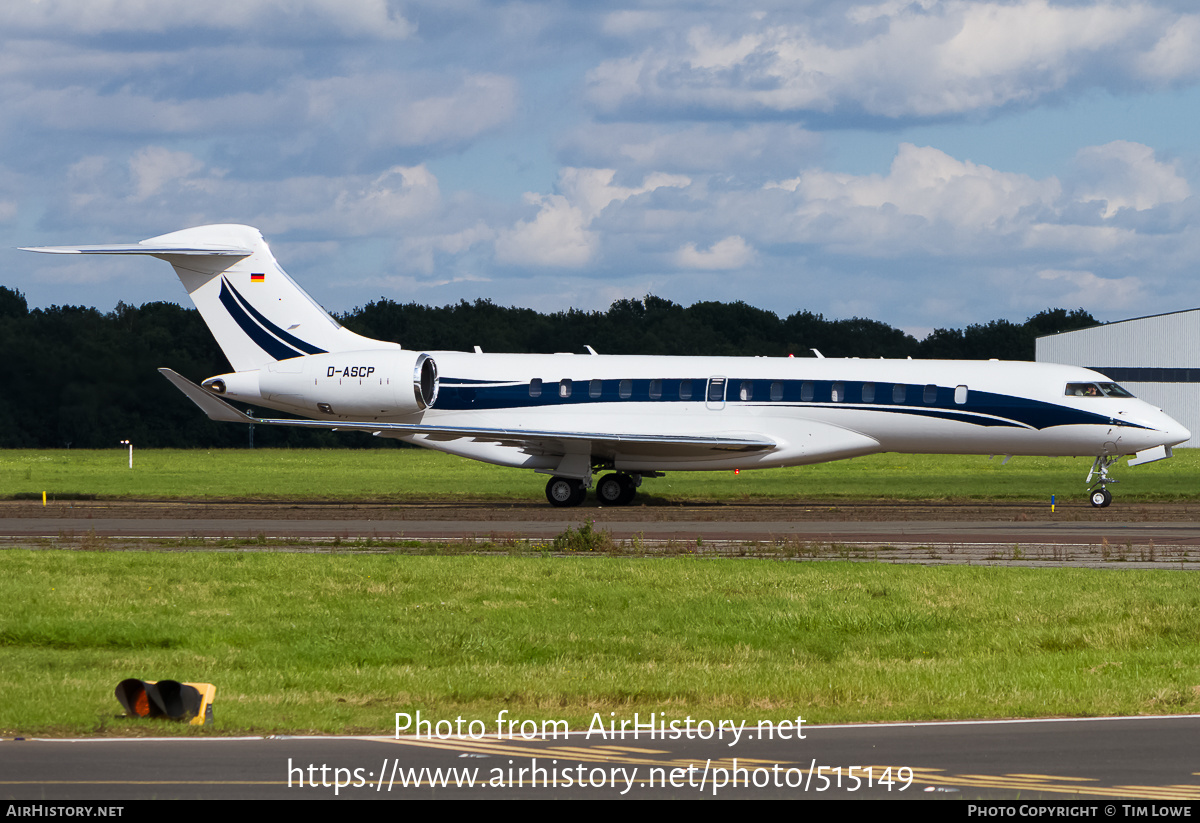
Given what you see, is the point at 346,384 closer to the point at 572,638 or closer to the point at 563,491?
the point at 563,491

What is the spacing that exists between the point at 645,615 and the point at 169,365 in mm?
35121

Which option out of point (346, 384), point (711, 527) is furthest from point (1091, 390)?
point (346, 384)

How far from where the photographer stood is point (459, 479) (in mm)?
44531

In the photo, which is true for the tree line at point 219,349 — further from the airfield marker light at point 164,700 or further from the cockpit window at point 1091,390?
the airfield marker light at point 164,700

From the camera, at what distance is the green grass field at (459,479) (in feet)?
120

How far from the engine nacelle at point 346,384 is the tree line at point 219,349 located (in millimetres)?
8572

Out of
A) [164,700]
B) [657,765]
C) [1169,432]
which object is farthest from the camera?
[1169,432]

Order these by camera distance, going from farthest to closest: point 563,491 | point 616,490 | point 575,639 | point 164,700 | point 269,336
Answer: point 269,336
point 616,490
point 563,491
point 575,639
point 164,700

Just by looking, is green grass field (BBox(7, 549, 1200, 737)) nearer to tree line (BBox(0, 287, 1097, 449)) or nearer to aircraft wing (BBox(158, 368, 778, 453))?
aircraft wing (BBox(158, 368, 778, 453))

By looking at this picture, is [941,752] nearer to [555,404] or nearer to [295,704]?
[295,704]

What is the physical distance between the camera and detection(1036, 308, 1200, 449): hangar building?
69000 millimetres

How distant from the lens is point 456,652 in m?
13.1

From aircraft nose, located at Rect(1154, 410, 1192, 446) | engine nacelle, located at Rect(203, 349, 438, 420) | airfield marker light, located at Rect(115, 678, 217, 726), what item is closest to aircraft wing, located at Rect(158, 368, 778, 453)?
engine nacelle, located at Rect(203, 349, 438, 420)

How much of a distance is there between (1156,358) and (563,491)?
48.9 meters
